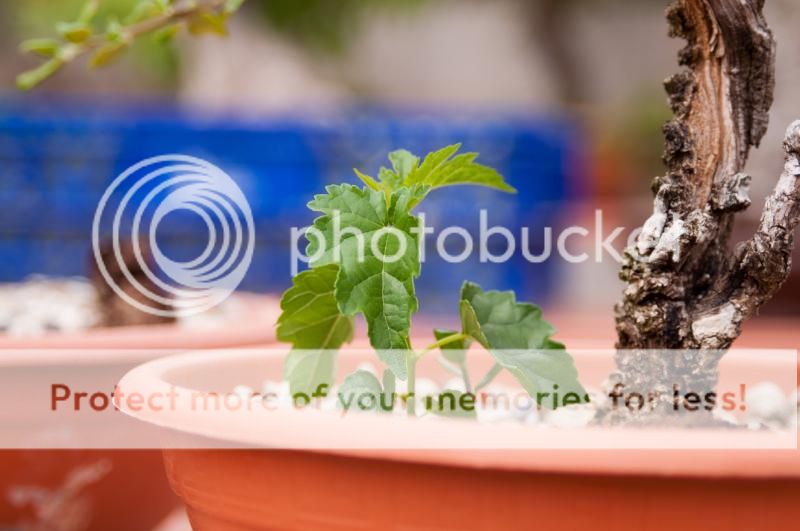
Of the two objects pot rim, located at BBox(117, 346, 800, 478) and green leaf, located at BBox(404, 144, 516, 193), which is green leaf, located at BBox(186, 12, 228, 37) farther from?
pot rim, located at BBox(117, 346, 800, 478)

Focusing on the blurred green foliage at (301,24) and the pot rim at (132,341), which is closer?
the pot rim at (132,341)

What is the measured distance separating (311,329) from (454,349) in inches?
3.0

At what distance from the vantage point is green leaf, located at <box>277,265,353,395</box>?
1.30 feet

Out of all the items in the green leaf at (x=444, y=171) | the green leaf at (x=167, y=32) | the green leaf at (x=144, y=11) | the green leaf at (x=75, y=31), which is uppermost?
the green leaf at (x=144, y=11)

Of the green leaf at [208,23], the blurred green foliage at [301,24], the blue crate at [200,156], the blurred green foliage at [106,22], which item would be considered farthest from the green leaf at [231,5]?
the blurred green foliage at [301,24]

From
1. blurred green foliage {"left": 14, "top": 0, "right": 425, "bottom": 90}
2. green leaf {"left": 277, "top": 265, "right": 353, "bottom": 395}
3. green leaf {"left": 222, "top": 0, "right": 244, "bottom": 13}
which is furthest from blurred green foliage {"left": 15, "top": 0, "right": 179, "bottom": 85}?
green leaf {"left": 277, "top": 265, "right": 353, "bottom": 395}

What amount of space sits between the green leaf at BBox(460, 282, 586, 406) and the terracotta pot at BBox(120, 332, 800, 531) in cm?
10

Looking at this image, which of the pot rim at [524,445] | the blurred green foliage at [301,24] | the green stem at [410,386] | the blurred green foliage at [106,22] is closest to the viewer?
the pot rim at [524,445]

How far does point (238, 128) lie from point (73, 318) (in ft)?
4.65

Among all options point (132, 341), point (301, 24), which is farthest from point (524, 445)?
point (301, 24)

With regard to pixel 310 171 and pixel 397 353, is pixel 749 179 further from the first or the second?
pixel 310 171

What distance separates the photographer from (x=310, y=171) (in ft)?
7.28

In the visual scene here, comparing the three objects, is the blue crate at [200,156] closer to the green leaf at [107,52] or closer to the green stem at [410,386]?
the green leaf at [107,52]

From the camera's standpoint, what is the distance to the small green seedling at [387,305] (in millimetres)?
350
